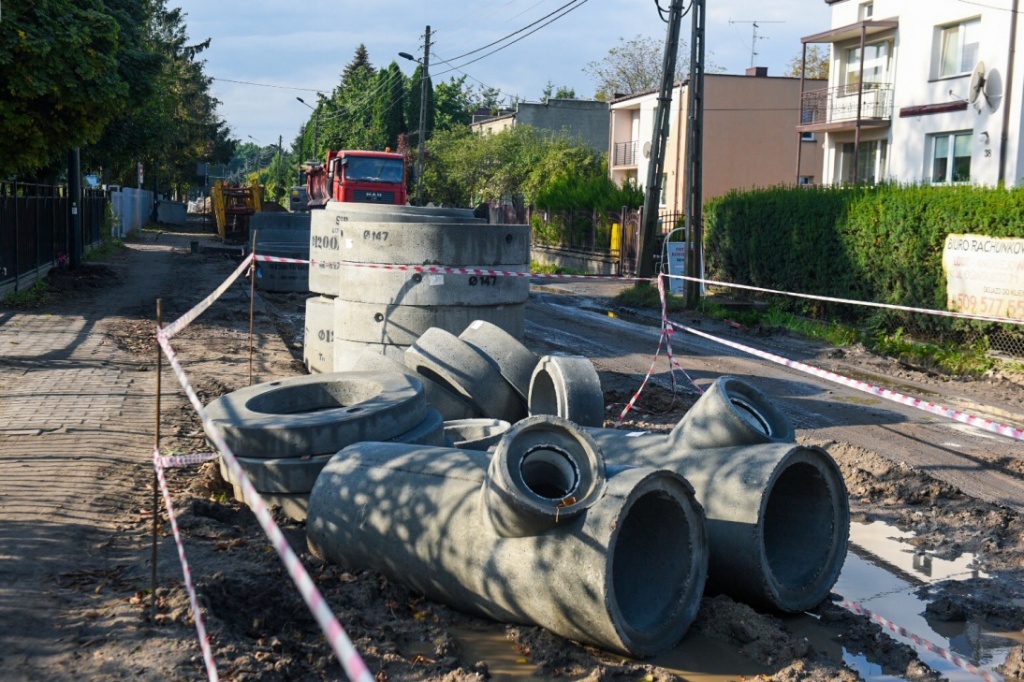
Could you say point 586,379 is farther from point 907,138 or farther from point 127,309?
point 907,138

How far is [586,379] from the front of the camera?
8.80m

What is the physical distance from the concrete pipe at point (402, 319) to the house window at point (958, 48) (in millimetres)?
23324

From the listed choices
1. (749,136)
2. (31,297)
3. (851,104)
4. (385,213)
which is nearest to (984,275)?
(385,213)

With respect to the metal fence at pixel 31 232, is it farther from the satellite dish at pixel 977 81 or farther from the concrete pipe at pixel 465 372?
the satellite dish at pixel 977 81

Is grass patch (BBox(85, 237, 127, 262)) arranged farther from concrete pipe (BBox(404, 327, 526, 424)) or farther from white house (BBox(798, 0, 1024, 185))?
concrete pipe (BBox(404, 327, 526, 424))

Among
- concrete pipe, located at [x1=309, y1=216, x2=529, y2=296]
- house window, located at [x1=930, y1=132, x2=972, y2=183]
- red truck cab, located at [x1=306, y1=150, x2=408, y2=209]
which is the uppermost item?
house window, located at [x1=930, y1=132, x2=972, y2=183]

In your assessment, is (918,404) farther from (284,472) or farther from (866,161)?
(866,161)

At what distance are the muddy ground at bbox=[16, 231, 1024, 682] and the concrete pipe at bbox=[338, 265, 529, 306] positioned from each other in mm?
3422

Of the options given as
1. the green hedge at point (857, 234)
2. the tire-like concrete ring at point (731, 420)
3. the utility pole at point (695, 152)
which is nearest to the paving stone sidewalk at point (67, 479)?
the tire-like concrete ring at point (731, 420)

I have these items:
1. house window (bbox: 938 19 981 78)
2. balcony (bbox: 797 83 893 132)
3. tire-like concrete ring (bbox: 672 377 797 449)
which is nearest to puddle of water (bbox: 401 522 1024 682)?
tire-like concrete ring (bbox: 672 377 797 449)

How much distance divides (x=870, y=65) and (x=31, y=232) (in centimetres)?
2604

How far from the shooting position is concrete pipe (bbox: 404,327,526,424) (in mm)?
9297

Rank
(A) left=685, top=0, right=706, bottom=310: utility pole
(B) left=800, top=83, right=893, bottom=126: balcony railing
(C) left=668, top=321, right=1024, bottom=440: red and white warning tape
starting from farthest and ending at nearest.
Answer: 1. (B) left=800, top=83, right=893, bottom=126: balcony railing
2. (A) left=685, top=0, right=706, bottom=310: utility pole
3. (C) left=668, top=321, right=1024, bottom=440: red and white warning tape

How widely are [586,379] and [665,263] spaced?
62.5 feet
